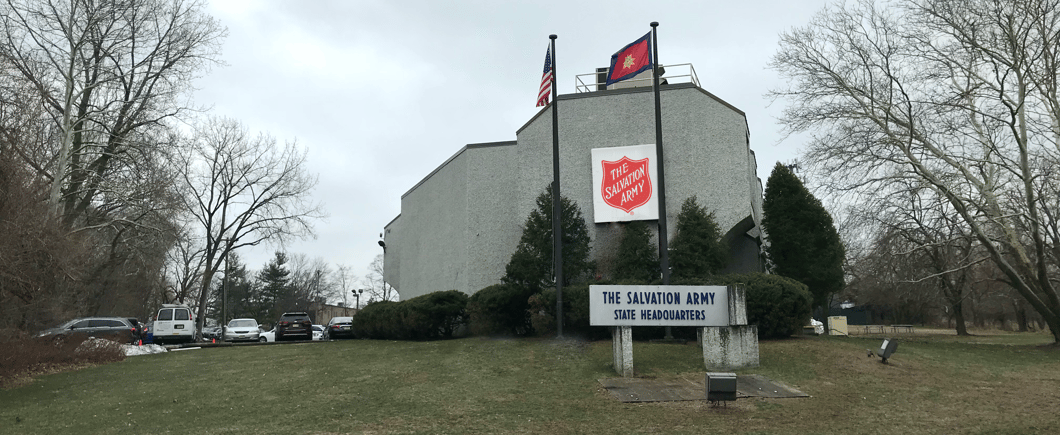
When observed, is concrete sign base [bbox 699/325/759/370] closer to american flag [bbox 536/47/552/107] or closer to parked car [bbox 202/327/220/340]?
american flag [bbox 536/47/552/107]

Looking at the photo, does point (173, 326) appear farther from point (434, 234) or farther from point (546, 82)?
point (546, 82)

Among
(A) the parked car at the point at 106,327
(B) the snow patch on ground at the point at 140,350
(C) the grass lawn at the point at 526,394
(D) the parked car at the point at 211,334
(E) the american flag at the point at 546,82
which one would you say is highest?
(E) the american flag at the point at 546,82

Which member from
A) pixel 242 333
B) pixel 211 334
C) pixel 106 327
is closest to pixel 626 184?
pixel 106 327

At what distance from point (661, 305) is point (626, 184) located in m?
10.0

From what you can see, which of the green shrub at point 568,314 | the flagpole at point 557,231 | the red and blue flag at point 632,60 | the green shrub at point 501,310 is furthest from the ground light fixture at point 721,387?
the red and blue flag at point 632,60

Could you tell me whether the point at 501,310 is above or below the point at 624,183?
below

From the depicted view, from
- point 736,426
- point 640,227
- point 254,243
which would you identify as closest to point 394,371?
point 736,426

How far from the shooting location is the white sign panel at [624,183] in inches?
936

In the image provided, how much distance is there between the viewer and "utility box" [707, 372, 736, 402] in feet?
34.4

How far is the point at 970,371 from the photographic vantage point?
14.9m

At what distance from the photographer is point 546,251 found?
2350 centimetres

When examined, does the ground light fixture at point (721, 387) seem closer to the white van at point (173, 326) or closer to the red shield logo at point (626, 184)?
the red shield logo at point (626, 184)

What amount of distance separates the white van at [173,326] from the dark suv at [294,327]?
3.75 meters

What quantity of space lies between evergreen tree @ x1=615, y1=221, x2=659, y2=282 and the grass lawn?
475 cm
